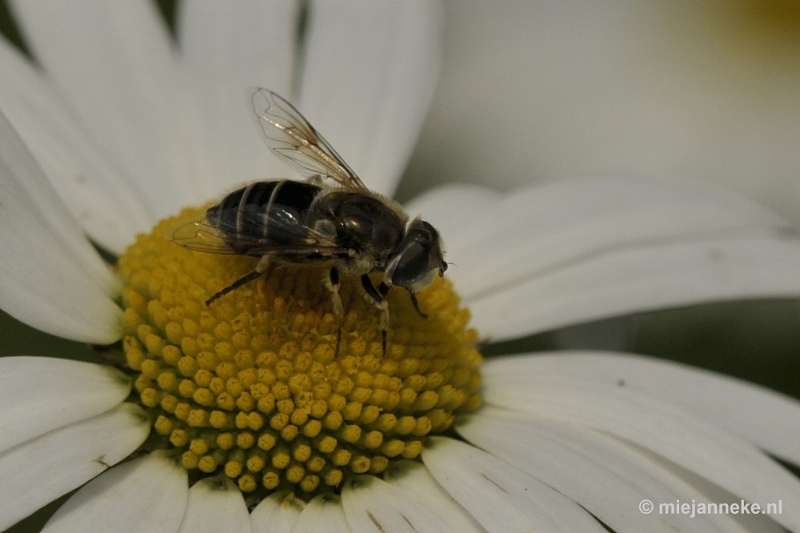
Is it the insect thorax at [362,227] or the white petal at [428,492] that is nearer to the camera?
the white petal at [428,492]

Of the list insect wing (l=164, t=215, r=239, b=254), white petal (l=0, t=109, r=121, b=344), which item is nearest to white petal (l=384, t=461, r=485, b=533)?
insect wing (l=164, t=215, r=239, b=254)

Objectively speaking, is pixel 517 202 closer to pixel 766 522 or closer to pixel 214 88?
pixel 214 88

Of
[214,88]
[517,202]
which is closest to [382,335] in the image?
[517,202]

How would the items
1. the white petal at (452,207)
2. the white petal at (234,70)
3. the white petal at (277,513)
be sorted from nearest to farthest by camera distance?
1. the white petal at (277,513)
2. the white petal at (234,70)
3. the white petal at (452,207)

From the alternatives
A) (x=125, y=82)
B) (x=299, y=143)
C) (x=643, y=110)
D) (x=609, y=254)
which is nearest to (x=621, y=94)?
(x=643, y=110)

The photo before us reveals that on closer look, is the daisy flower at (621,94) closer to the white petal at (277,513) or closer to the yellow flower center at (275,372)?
the yellow flower center at (275,372)

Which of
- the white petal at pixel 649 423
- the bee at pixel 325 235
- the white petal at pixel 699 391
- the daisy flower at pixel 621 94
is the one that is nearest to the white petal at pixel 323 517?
the bee at pixel 325 235

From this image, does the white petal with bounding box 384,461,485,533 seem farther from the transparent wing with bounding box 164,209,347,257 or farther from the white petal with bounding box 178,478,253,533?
the transparent wing with bounding box 164,209,347,257
